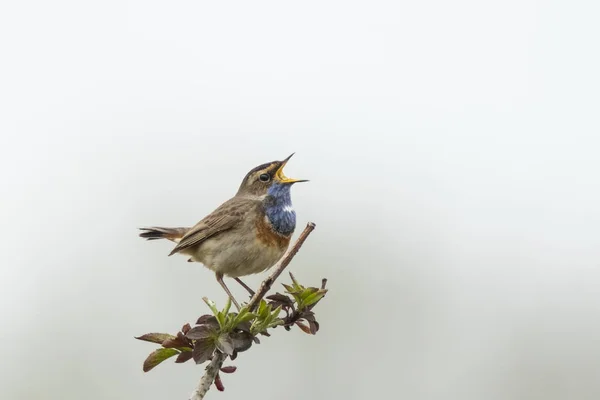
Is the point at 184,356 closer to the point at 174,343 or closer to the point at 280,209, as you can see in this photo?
the point at 174,343

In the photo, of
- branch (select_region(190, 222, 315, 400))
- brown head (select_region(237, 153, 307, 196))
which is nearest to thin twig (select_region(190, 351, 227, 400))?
branch (select_region(190, 222, 315, 400))

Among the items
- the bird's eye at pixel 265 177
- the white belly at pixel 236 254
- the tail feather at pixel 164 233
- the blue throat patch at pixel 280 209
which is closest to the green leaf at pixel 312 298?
the white belly at pixel 236 254

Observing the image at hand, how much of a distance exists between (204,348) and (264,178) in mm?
4013

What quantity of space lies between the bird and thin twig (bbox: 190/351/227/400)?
343cm

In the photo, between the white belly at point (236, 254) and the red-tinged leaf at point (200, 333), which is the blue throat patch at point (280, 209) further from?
the red-tinged leaf at point (200, 333)

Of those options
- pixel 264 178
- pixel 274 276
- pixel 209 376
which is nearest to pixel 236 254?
pixel 264 178

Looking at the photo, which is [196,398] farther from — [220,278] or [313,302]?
[220,278]

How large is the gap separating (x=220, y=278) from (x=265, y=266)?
39 centimetres

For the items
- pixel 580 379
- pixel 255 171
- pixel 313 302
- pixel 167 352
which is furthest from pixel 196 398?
pixel 580 379

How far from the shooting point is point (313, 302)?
10.3 ft

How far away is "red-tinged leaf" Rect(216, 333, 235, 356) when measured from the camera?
9.04 feet

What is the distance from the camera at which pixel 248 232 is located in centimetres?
646

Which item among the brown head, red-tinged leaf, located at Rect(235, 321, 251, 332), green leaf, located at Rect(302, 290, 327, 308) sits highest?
the brown head

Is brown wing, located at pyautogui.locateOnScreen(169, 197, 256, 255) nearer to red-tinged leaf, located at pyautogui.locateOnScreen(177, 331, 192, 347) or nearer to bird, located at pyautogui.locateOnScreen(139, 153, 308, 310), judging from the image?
bird, located at pyautogui.locateOnScreen(139, 153, 308, 310)
